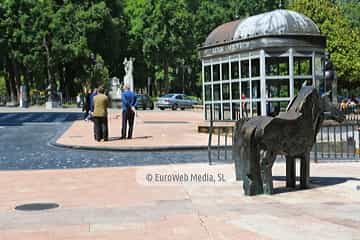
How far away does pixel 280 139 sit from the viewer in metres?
8.98

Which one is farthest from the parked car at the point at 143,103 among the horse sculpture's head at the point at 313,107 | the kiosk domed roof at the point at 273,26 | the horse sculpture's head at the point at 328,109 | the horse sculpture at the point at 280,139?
the horse sculpture at the point at 280,139

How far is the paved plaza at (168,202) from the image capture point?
6.77 metres

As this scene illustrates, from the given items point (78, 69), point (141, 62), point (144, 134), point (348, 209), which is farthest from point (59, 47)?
point (348, 209)

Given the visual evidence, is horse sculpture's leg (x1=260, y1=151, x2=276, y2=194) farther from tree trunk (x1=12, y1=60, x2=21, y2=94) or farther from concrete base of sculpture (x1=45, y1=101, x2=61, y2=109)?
tree trunk (x1=12, y1=60, x2=21, y2=94)

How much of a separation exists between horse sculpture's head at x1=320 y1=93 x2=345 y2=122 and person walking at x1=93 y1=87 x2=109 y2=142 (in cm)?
1021

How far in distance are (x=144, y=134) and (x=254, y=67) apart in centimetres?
482

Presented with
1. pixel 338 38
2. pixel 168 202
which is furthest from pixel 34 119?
pixel 168 202

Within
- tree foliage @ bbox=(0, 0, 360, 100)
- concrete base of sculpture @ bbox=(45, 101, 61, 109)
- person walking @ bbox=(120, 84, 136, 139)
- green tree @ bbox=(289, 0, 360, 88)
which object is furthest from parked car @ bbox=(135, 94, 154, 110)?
person walking @ bbox=(120, 84, 136, 139)

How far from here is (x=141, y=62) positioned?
236 ft

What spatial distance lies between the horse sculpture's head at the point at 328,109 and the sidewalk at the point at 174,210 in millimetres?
1184

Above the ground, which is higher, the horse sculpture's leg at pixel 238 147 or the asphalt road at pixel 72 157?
the horse sculpture's leg at pixel 238 147

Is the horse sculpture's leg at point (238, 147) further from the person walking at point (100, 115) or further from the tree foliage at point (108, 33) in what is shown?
the tree foliage at point (108, 33)

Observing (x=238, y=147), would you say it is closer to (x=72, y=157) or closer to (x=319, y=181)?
(x=319, y=181)

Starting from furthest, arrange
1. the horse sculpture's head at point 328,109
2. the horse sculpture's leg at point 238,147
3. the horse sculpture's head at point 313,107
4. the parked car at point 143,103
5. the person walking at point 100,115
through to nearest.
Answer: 1. the parked car at point 143,103
2. the person walking at point 100,115
3. the horse sculpture's head at point 328,109
4. the horse sculpture's head at point 313,107
5. the horse sculpture's leg at point 238,147
